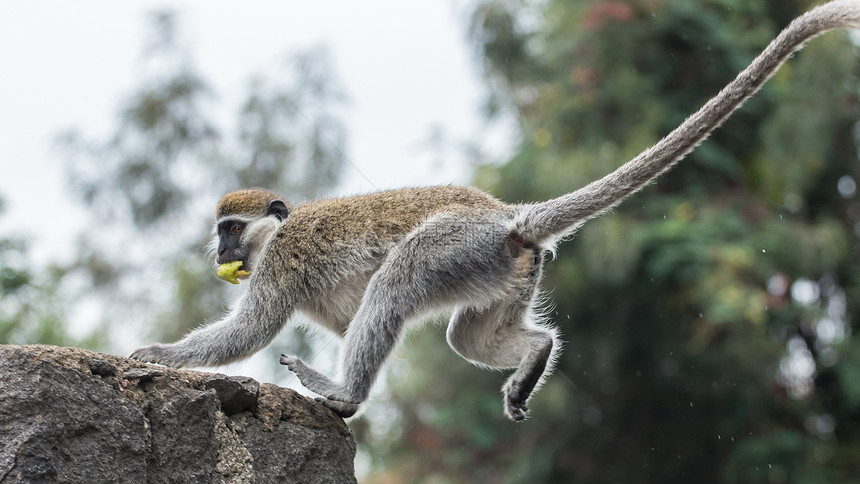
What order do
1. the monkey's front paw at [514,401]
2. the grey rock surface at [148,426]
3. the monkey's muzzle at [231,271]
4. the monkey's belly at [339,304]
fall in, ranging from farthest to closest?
1. the monkey's muzzle at [231,271]
2. the monkey's belly at [339,304]
3. the monkey's front paw at [514,401]
4. the grey rock surface at [148,426]

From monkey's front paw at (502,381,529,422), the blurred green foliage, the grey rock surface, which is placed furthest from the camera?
the blurred green foliage

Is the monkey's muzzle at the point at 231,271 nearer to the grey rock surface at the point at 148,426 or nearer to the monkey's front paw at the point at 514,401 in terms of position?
the grey rock surface at the point at 148,426

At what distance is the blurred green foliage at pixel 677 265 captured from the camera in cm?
1384

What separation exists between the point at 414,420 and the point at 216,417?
43.9 feet

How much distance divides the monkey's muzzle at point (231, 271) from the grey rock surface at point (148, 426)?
1271mm

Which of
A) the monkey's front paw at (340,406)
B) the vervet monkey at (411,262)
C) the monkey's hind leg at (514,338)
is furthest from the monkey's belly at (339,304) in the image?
the monkey's front paw at (340,406)

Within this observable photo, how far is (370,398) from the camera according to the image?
5.78 metres

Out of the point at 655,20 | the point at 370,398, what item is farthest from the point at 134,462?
the point at 655,20

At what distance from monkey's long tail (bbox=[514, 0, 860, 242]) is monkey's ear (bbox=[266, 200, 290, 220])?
175cm

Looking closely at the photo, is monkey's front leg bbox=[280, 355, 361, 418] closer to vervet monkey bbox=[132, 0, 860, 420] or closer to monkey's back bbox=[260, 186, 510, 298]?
vervet monkey bbox=[132, 0, 860, 420]

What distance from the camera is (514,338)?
6457mm

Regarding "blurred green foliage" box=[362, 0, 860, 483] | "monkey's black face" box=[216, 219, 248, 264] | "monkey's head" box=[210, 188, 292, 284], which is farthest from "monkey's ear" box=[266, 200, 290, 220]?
"blurred green foliage" box=[362, 0, 860, 483]

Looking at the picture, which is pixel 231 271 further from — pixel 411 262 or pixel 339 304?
pixel 411 262

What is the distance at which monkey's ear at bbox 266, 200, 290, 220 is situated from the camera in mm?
6777
